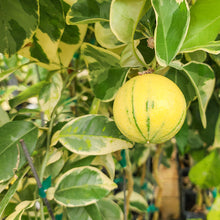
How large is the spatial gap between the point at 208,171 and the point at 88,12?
2.31 ft

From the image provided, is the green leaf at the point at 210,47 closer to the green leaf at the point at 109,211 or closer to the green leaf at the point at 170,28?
the green leaf at the point at 170,28

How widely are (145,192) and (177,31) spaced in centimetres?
87

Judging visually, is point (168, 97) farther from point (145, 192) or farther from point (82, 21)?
point (145, 192)

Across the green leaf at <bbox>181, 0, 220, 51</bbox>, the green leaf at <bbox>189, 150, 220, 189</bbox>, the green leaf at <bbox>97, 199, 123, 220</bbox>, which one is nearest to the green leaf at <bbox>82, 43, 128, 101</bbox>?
the green leaf at <bbox>181, 0, 220, 51</bbox>

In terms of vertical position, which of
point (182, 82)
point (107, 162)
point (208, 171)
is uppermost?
point (182, 82)

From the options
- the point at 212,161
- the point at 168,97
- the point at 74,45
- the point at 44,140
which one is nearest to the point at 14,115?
the point at 44,140

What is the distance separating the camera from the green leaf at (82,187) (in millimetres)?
373

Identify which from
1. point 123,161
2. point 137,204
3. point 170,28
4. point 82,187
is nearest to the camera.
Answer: point 170,28

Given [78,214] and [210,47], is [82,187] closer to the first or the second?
[78,214]

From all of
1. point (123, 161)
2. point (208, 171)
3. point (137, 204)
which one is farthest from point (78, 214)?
point (208, 171)

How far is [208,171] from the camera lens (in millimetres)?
840

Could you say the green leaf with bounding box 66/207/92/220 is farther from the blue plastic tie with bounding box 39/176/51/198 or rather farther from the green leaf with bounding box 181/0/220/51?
the green leaf with bounding box 181/0/220/51

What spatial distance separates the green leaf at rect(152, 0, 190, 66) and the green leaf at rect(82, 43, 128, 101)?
0.10 metres

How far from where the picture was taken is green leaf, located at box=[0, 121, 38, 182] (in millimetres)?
372
